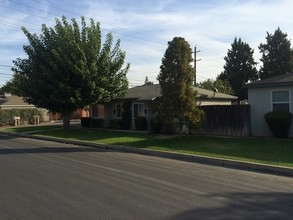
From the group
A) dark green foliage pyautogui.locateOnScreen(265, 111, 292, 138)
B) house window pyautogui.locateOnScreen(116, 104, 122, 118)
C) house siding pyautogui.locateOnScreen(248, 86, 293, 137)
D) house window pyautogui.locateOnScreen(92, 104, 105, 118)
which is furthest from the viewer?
house window pyautogui.locateOnScreen(92, 104, 105, 118)

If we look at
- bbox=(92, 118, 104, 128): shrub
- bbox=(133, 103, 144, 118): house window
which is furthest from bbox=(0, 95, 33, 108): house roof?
bbox=(133, 103, 144, 118): house window

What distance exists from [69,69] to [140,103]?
5.94m

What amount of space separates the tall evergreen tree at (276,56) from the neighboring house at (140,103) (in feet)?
74.7

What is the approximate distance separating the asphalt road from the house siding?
9360 millimetres

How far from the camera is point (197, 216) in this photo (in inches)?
260

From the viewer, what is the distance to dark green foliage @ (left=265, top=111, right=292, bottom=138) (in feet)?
64.4

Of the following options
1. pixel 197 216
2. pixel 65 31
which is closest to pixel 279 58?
pixel 65 31

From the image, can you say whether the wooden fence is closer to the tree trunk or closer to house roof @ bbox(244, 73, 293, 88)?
house roof @ bbox(244, 73, 293, 88)

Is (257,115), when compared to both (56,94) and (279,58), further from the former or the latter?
(279,58)

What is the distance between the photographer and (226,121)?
2259 centimetres

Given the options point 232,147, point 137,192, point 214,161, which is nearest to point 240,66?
point 232,147

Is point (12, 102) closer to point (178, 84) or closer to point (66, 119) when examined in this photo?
point (66, 119)

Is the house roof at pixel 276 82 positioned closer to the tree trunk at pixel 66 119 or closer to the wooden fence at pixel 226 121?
the wooden fence at pixel 226 121

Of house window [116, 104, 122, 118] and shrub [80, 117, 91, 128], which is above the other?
house window [116, 104, 122, 118]
